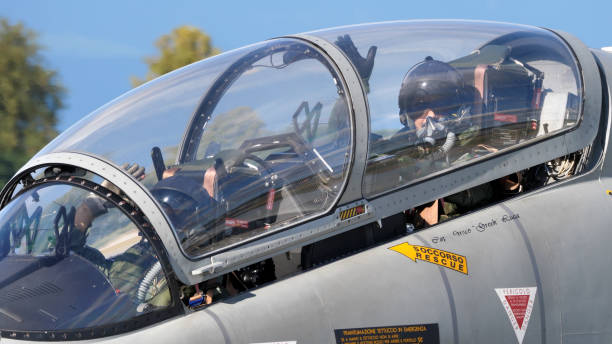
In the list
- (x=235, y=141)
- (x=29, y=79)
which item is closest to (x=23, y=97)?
(x=29, y=79)

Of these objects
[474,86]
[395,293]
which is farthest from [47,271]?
[474,86]

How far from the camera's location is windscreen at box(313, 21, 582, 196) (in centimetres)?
364

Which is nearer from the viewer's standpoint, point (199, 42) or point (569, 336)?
point (569, 336)

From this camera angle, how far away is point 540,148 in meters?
3.88

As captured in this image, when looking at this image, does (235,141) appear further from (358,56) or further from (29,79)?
(29,79)

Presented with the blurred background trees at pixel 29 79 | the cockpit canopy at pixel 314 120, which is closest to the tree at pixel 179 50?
the blurred background trees at pixel 29 79

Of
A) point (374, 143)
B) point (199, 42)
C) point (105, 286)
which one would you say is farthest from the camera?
point (199, 42)

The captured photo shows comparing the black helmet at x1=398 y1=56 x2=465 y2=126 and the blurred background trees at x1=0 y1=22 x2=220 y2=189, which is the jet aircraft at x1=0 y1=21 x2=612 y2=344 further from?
the blurred background trees at x1=0 y1=22 x2=220 y2=189

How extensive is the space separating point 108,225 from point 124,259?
0.18 m

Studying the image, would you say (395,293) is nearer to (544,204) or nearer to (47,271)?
(544,204)

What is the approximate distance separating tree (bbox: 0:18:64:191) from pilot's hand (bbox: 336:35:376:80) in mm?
10240

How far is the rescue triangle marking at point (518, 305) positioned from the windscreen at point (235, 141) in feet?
3.42

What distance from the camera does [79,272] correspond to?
312 cm

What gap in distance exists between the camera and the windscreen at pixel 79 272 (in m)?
3.05
